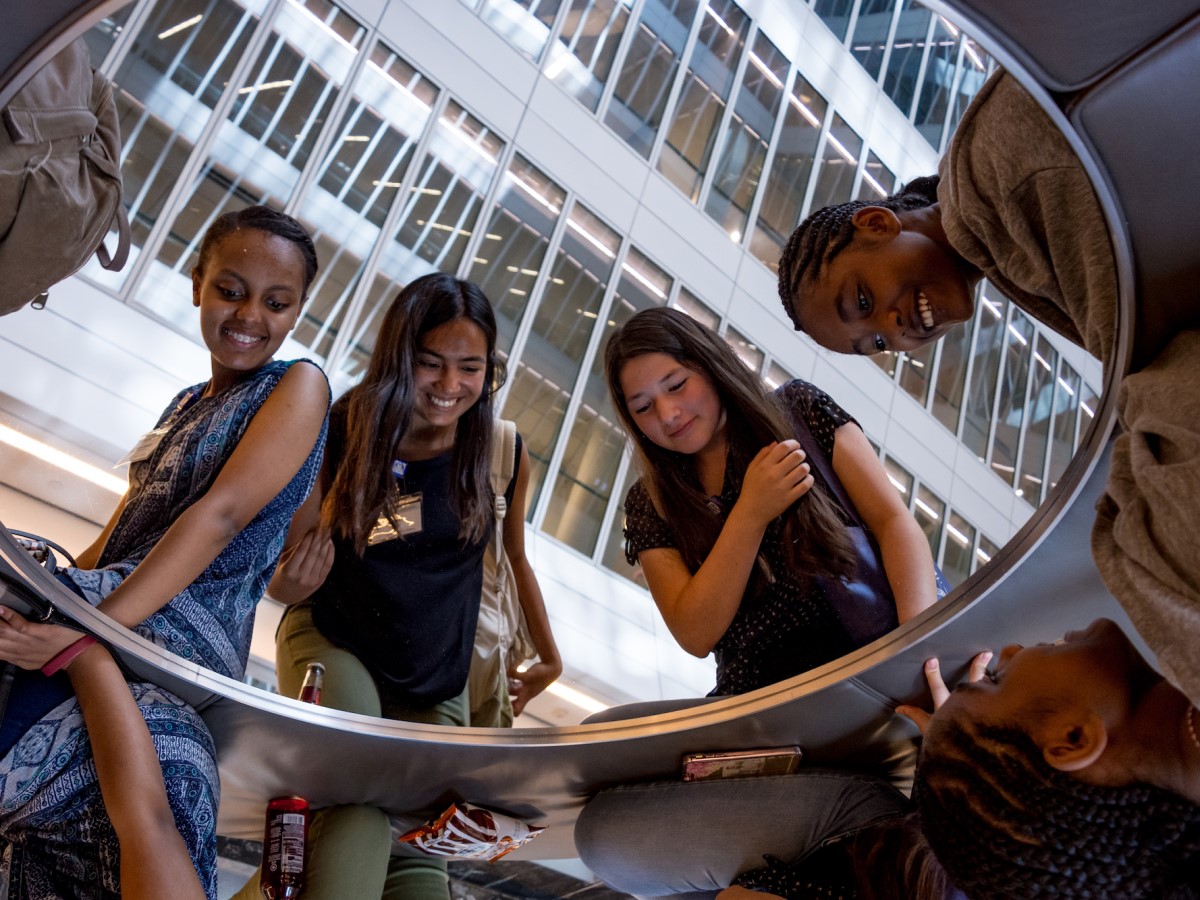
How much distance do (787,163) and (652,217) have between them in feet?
5.41

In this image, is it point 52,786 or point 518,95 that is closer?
point 52,786

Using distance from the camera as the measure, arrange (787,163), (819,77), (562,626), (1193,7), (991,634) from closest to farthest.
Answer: (1193,7) < (991,634) < (819,77) < (787,163) < (562,626)

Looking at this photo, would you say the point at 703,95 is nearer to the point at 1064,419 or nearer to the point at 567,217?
the point at 567,217

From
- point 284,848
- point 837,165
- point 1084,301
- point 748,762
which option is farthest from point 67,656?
point 837,165

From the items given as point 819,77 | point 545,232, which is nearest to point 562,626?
point 819,77

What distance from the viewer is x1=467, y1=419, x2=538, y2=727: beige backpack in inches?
78.9

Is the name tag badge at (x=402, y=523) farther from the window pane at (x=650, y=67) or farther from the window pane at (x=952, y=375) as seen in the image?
A: the window pane at (x=650, y=67)

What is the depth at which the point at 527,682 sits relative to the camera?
2.16 m

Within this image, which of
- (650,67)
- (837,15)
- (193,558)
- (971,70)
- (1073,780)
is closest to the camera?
(1073,780)

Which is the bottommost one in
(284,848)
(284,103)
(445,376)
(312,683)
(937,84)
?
(284,848)

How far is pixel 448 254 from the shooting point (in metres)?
5.09

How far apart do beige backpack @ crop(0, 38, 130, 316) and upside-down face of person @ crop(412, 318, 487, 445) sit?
2.24ft

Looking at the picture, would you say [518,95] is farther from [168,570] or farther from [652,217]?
→ [168,570]

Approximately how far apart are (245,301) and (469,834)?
911mm
